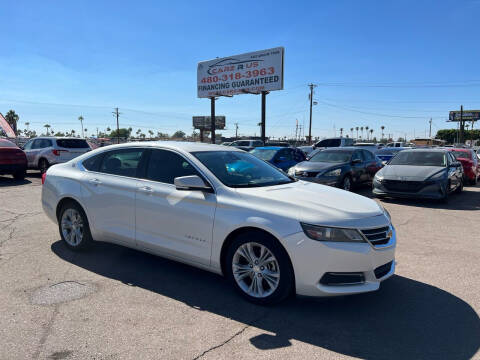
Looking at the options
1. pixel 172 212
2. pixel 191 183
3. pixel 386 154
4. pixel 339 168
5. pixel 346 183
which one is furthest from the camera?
pixel 386 154

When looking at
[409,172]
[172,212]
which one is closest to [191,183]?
[172,212]

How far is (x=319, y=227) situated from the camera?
3201 millimetres

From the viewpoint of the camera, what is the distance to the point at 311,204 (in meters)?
3.45

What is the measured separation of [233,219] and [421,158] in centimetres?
862

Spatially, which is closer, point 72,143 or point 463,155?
point 463,155

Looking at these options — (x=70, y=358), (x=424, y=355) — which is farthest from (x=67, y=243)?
(x=424, y=355)

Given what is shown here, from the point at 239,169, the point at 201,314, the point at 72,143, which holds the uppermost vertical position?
the point at 72,143

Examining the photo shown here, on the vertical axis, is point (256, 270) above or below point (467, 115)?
below

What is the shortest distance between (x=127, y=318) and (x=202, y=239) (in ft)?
3.28

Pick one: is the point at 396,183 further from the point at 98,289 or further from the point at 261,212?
the point at 98,289

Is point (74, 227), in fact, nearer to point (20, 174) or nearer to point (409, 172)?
point (409, 172)

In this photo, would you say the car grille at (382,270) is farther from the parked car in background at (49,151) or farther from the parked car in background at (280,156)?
the parked car in background at (49,151)

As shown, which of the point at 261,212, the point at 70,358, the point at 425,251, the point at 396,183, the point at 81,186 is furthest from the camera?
the point at 396,183

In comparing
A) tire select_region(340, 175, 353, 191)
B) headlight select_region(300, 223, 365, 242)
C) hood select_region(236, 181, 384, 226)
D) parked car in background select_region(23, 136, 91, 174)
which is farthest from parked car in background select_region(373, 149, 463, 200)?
parked car in background select_region(23, 136, 91, 174)
